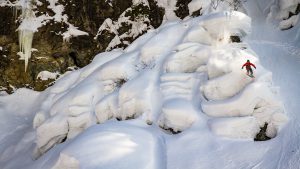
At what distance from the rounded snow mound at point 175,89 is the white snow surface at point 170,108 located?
0.05m

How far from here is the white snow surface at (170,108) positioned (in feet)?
37.2

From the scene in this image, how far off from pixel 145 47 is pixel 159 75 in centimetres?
257

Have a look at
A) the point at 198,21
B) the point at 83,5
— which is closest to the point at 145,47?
the point at 198,21

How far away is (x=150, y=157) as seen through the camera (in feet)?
36.3

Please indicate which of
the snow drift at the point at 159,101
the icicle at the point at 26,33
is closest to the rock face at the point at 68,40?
the icicle at the point at 26,33

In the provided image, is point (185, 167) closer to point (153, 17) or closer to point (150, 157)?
point (150, 157)

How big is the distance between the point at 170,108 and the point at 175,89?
5.02 ft

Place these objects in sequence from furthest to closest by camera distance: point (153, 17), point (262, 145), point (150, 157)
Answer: point (153, 17) → point (262, 145) → point (150, 157)

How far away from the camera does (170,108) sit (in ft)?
46.3

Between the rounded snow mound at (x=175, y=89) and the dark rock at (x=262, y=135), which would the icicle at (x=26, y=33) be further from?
the dark rock at (x=262, y=135)

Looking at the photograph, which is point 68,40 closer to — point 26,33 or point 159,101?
point 26,33

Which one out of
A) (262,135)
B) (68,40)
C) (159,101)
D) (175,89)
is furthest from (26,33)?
(262,135)

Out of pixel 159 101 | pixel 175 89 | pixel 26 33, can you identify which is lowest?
pixel 159 101

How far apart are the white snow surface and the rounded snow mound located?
50mm
